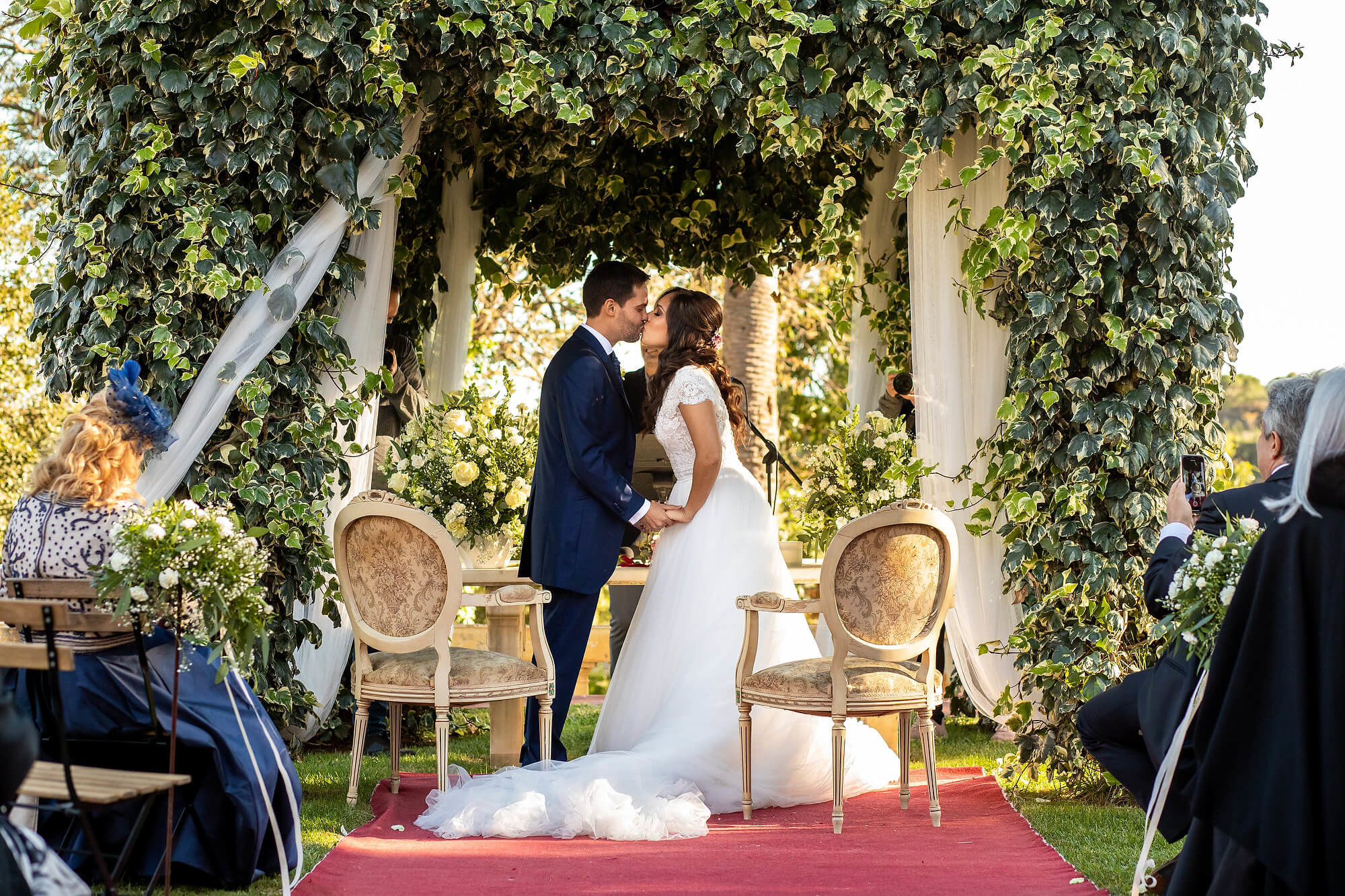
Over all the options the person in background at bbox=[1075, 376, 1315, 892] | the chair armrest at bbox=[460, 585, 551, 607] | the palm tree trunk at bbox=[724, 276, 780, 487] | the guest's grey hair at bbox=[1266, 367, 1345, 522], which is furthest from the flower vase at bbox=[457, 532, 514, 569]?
the palm tree trunk at bbox=[724, 276, 780, 487]

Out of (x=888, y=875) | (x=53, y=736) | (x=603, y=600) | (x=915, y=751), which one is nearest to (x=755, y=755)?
(x=888, y=875)

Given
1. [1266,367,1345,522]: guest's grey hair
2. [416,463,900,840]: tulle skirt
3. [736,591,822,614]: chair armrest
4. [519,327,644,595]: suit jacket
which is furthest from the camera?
[519,327,644,595]: suit jacket

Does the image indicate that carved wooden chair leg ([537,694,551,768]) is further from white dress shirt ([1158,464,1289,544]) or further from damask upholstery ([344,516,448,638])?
white dress shirt ([1158,464,1289,544])

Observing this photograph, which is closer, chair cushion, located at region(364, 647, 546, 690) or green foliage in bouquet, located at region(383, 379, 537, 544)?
chair cushion, located at region(364, 647, 546, 690)

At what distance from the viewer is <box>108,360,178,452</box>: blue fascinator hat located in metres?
3.39

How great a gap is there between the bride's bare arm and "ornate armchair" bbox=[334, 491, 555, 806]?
0.69m

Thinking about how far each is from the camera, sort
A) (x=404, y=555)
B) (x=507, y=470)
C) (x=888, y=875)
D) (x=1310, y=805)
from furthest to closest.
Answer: (x=507, y=470) < (x=404, y=555) < (x=888, y=875) < (x=1310, y=805)

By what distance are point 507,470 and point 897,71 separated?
7.42ft

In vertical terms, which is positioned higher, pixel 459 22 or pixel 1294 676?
pixel 459 22

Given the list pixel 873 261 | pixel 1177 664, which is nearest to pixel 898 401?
pixel 873 261

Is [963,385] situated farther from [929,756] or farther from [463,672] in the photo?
[463,672]

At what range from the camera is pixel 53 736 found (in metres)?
3.38

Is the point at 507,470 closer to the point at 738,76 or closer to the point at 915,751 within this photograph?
the point at 738,76

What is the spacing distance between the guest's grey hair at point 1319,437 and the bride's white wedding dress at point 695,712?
2332 mm
